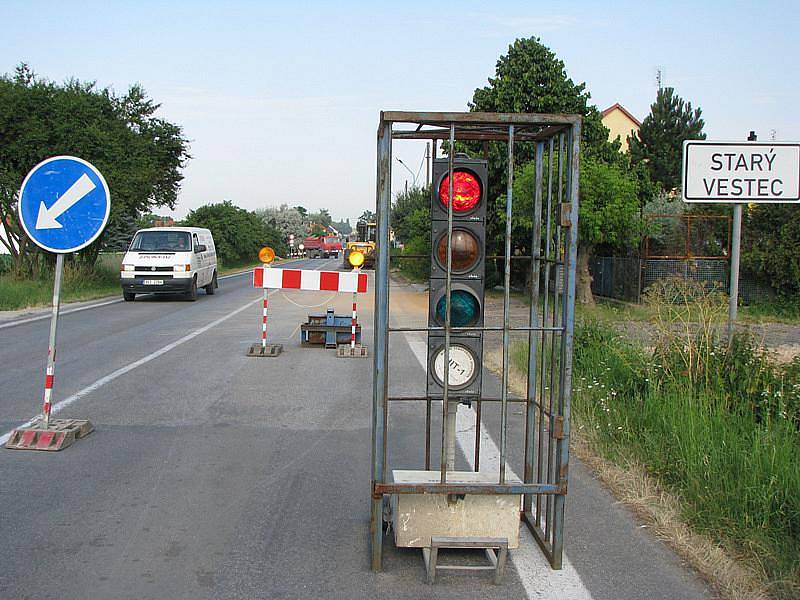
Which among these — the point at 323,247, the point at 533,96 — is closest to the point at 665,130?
the point at 533,96

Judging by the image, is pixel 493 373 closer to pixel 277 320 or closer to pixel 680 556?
pixel 680 556

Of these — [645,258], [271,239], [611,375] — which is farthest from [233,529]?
[271,239]

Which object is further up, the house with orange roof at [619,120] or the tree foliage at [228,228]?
the house with orange roof at [619,120]

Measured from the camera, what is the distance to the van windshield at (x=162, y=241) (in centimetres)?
2516

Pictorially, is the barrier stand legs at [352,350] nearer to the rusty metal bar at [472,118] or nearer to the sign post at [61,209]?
the sign post at [61,209]

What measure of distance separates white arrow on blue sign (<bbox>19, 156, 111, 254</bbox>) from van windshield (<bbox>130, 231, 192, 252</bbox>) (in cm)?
1771

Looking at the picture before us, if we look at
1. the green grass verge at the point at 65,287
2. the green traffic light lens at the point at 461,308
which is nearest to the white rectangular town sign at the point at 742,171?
the green traffic light lens at the point at 461,308

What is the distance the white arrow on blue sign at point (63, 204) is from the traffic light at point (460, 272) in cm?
391

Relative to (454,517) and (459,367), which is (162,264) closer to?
(459,367)

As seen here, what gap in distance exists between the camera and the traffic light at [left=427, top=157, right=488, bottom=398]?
4.82 meters

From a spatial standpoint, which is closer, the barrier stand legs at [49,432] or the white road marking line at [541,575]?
the white road marking line at [541,575]

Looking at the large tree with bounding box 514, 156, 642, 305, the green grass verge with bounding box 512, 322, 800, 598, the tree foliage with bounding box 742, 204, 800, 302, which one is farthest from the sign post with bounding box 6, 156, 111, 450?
the tree foliage with bounding box 742, 204, 800, 302

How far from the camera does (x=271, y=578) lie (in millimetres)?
4559

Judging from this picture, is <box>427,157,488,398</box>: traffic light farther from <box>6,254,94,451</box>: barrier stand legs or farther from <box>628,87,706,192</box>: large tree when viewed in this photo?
<box>628,87,706,192</box>: large tree
